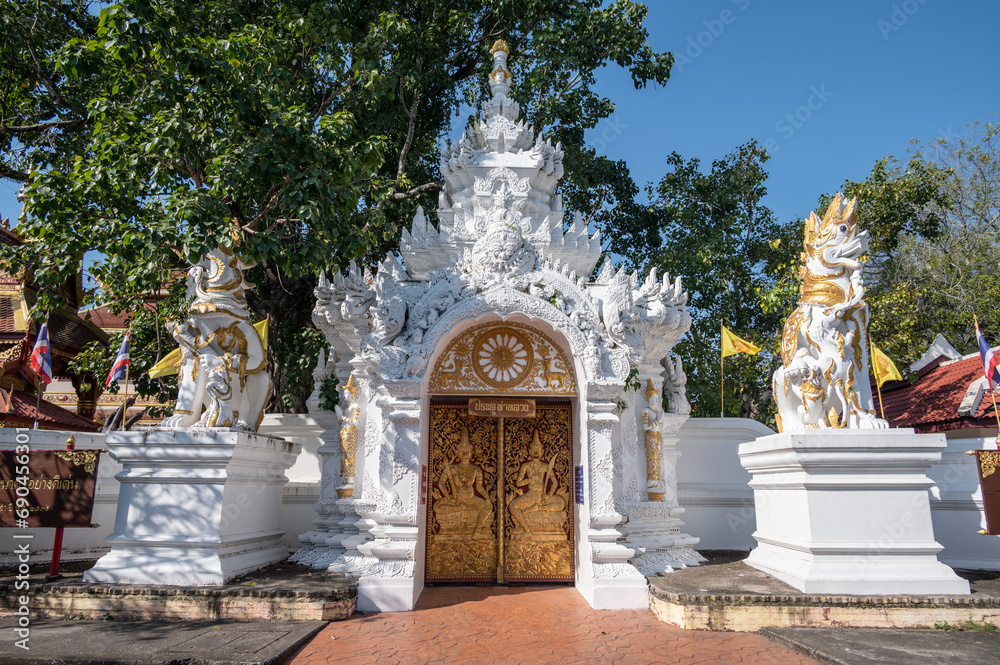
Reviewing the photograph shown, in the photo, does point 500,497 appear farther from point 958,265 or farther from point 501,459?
point 958,265

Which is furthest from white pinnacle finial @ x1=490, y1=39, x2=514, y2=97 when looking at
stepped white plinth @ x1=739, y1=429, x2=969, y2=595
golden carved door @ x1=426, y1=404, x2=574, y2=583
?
stepped white plinth @ x1=739, y1=429, x2=969, y2=595

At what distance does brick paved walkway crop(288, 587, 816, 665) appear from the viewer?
5.25 metres

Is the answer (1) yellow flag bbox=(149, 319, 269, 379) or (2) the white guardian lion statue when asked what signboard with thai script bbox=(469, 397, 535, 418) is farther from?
(1) yellow flag bbox=(149, 319, 269, 379)

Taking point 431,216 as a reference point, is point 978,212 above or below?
above

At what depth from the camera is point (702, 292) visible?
14.5 meters

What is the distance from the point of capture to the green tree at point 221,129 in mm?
7293

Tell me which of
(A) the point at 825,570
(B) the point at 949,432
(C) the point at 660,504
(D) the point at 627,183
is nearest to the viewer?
(A) the point at 825,570

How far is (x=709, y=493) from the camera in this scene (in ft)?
30.4

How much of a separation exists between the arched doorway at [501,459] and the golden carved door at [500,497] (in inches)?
0.5

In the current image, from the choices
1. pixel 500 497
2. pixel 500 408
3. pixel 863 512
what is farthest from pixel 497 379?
pixel 863 512

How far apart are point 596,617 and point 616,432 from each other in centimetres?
232

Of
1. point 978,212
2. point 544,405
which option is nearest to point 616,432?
point 544,405

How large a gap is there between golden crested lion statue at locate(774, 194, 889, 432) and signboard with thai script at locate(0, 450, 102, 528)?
8120 mm

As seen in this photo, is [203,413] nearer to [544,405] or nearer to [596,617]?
[544,405]
